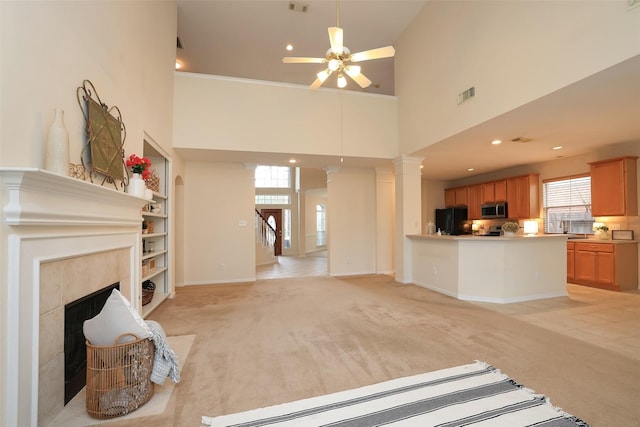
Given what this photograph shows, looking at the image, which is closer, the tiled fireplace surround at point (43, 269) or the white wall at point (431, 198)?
the tiled fireplace surround at point (43, 269)

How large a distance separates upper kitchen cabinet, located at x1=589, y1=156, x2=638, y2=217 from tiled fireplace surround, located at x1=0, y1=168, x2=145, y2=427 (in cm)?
764

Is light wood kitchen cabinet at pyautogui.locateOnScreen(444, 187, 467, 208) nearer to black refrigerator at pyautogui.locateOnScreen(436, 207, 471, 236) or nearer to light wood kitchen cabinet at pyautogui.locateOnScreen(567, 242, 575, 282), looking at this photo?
black refrigerator at pyautogui.locateOnScreen(436, 207, 471, 236)

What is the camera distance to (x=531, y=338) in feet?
9.67

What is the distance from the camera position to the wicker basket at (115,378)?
1.77m

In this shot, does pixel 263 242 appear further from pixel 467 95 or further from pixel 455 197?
pixel 467 95

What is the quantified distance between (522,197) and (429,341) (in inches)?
226

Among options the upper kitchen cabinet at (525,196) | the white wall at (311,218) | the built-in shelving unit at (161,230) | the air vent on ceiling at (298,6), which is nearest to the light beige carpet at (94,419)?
the built-in shelving unit at (161,230)

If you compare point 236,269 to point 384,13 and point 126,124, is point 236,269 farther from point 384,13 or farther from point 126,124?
point 384,13

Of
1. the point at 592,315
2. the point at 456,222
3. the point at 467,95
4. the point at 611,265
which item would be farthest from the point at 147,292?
the point at 456,222

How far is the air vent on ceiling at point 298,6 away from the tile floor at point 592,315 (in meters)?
5.81

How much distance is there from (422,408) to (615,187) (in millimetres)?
6075

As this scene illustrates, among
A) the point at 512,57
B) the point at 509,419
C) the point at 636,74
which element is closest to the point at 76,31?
the point at 509,419

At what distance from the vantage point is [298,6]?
16.9ft

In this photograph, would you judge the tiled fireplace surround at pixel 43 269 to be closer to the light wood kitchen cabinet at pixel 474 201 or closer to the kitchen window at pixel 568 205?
the kitchen window at pixel 568 205
